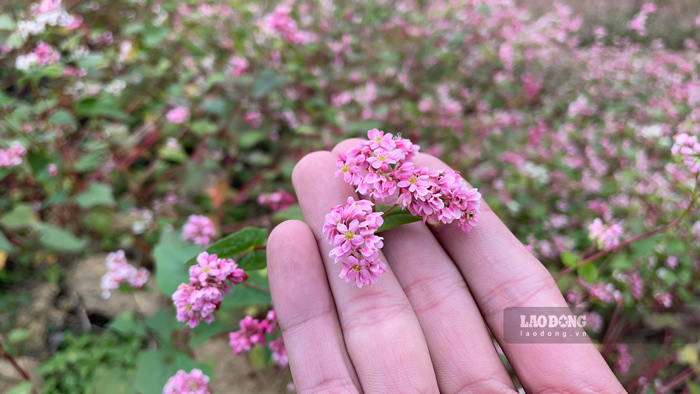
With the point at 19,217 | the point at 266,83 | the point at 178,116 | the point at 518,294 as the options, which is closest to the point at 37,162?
the point at 19,217

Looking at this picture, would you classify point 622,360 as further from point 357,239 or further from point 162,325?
point 162,325

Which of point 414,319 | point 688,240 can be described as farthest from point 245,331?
point 688,240

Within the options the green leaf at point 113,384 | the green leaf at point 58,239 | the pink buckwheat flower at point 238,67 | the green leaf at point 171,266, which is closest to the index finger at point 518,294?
the green leaf at point 171,266

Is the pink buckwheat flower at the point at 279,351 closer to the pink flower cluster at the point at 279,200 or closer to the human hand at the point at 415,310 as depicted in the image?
the human hand at the point at 415,310

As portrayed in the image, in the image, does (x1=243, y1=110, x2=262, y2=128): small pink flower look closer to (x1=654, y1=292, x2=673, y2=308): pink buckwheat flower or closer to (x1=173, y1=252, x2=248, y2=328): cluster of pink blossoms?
(x1=173, y1=252, x2=248, y2=328): cluster of pink blossoms

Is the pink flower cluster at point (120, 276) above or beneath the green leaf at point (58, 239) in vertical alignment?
above
